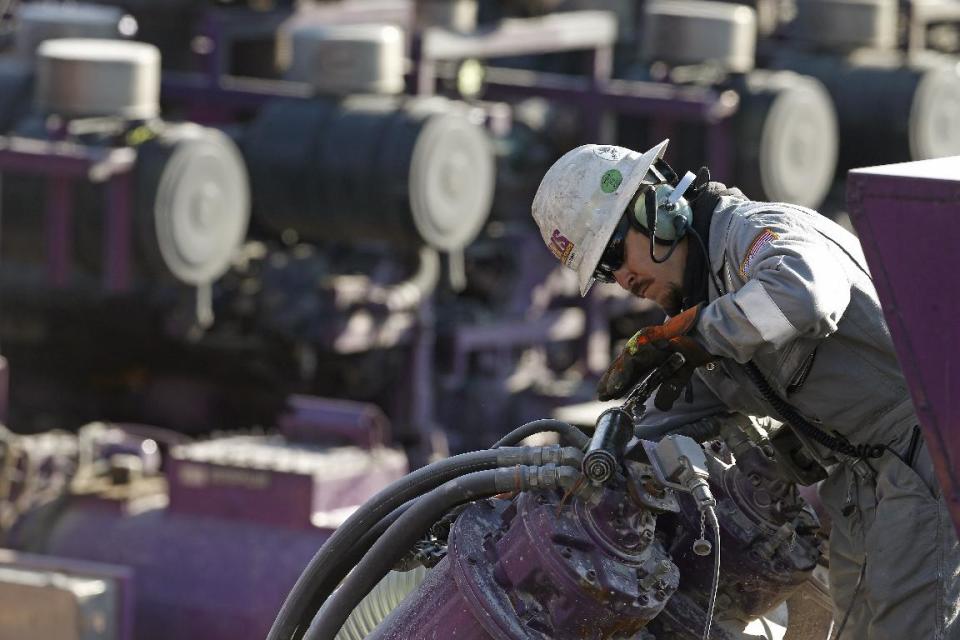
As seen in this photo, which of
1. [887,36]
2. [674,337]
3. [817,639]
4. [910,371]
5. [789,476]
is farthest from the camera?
[887,36]

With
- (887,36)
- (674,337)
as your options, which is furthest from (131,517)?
(887,36)

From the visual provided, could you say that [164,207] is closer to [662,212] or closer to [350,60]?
[350,60]

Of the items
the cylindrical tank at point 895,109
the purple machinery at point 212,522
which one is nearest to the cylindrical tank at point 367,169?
the purple machinery at point 212,522

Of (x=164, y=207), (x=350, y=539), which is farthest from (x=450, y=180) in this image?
(x=350, y=539)

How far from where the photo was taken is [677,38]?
40.1 feet

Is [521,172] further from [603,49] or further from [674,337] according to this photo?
[674,337]

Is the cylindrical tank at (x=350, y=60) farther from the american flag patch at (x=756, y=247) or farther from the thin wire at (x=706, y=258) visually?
the american flag patch at (x=756, y=247)

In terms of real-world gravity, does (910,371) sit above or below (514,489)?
above

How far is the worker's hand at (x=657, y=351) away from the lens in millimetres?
3865

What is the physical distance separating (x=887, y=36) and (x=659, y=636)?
1042cm

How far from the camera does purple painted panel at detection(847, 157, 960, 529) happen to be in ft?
11.5

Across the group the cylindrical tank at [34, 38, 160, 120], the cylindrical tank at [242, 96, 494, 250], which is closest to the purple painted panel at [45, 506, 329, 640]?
the cylindrical tank at [34, 38, 160, 120]

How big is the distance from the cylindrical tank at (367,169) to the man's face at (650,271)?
557 cm

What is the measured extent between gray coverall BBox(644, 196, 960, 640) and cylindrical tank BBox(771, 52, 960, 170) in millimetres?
8586
